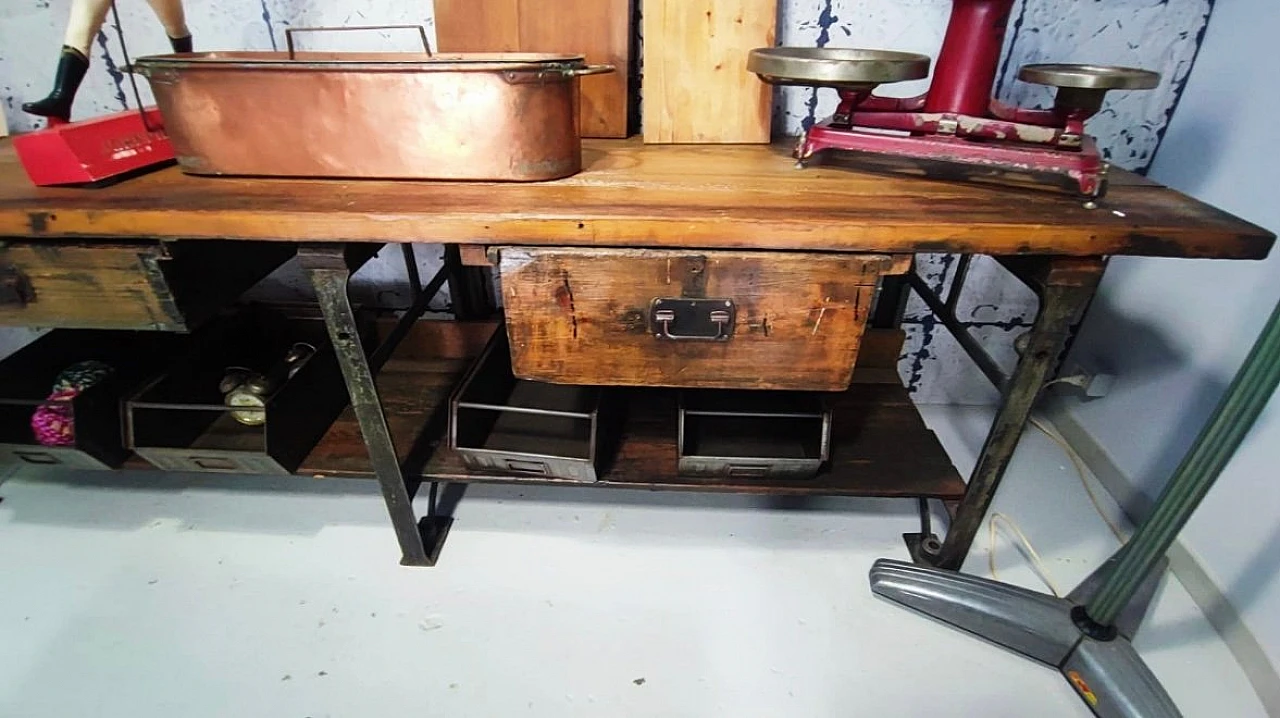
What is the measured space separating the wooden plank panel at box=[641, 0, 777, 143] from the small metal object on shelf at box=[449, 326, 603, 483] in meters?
0.55

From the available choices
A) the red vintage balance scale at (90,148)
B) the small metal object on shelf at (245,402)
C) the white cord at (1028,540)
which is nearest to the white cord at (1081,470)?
the white cord at (1028,540)

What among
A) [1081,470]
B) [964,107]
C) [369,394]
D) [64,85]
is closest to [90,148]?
[64,85]

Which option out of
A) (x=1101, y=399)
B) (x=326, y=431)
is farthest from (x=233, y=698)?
(x=1101, y=399)

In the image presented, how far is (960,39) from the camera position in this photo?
3.42 feet

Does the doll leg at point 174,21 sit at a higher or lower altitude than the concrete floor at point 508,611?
higher

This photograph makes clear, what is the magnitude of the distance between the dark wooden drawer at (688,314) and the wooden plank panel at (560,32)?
550mm

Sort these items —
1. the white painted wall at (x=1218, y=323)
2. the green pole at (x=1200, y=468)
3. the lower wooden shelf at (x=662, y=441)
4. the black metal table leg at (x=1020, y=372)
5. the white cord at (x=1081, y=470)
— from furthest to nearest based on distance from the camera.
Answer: the white cord at (x=1081, y=470)
the lower wooden shelf at (x=662, y=441)
the white painted wall at (x=1218, y=323)
the black metal table leg at (x=1020, y=372)
the green pole at (x=1200, y=468)

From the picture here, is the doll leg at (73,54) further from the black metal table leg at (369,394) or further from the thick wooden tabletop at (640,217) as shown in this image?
the black metal table leg at (369,394)

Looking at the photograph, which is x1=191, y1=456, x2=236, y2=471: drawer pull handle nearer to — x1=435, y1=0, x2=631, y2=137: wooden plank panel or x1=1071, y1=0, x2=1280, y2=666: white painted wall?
x1=435, y1=0, x2=631, y2=137: wooden plank panel

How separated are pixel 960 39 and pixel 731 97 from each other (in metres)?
0.40

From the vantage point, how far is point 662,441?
4.47ft

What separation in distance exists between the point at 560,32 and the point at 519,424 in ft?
2.60

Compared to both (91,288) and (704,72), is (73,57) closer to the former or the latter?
(91,288)

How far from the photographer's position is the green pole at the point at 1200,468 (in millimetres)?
795
